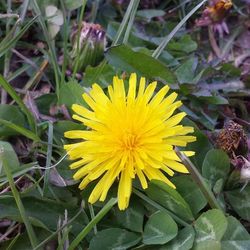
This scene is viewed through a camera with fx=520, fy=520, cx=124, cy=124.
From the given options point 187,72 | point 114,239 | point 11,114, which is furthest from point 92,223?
point 187,72

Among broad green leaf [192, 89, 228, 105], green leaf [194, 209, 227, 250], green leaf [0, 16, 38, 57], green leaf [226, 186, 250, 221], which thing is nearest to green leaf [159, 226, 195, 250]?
green leaf [194, 209, 227, 250]

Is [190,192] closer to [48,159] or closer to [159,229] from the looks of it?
[159,229]

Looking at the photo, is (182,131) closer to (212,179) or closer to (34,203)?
(212,179)

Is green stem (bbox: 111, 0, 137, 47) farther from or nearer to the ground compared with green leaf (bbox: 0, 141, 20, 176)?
farther from the ground

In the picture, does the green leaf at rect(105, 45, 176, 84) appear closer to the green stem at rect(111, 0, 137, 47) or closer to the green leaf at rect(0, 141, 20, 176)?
the green stem at rect(111, 0, 137, 47)

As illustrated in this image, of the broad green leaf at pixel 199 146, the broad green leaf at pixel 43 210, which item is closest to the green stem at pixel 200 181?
the broad green leaf at pixel 199 146

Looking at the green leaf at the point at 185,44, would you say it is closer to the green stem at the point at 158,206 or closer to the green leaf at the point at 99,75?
the green leaf at the point at 99,75
